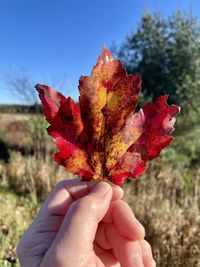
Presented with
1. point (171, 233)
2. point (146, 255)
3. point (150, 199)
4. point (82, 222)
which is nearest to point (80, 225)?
point (82, 222)

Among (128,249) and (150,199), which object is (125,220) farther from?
(150,199)

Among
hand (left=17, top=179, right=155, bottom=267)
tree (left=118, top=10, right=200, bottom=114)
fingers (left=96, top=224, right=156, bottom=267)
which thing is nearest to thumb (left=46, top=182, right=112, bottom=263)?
hand (left=17, top=179, right=155, bottom=267)

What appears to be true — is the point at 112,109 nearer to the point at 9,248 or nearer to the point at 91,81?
the point at 91,81

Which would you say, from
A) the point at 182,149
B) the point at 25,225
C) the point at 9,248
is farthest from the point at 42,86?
the point at 182,149

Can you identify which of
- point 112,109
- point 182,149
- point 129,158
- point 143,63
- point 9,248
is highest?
point 143,63

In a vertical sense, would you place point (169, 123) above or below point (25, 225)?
above

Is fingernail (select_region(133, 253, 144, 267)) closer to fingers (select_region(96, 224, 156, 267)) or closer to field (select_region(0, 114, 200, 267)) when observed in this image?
fingers (select_region(96, 224, 156, 267))

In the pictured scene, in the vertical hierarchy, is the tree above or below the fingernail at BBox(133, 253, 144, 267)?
above
